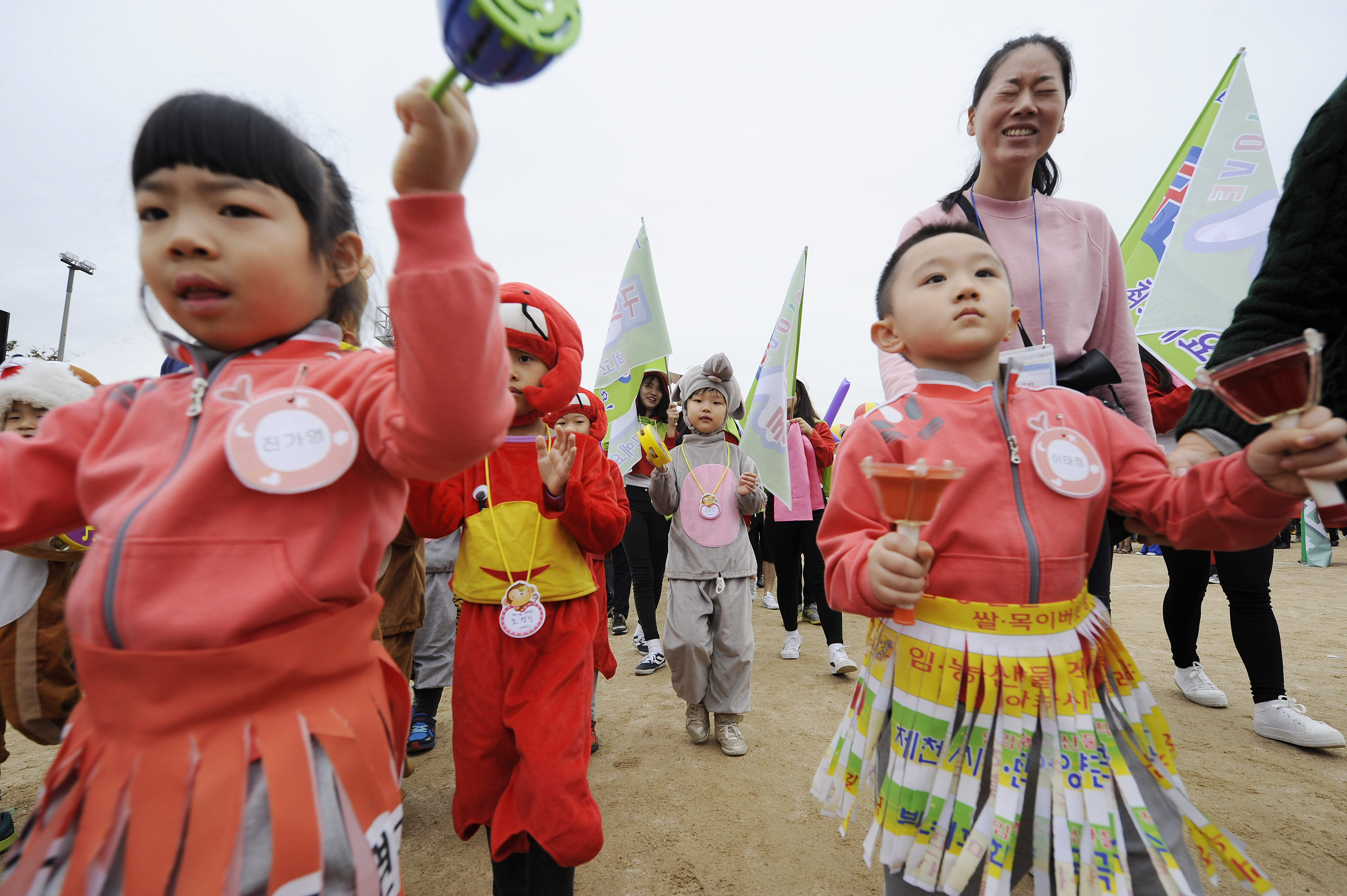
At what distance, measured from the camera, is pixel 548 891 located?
177 centimetres

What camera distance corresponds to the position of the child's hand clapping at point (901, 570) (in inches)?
45.0

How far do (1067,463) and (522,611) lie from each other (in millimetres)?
1542

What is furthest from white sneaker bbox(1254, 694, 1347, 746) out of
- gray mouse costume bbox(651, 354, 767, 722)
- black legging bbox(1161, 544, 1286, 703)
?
gray mouse costume bbox(651, 354, 767, 722)

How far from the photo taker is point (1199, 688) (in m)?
3.74

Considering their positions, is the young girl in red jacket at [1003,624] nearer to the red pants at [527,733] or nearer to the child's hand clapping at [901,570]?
the child's hand clapping at [901,570]

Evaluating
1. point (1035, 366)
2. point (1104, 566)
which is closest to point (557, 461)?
point (1035, 366)

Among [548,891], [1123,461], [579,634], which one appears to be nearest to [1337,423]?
[1123,461]

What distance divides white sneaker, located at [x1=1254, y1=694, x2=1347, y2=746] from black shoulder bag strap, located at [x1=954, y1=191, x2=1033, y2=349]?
2.75 metres

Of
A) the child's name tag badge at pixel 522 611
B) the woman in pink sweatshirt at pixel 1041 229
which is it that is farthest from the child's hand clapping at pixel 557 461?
the woman in pink sweatshirt at pixel 1041 229

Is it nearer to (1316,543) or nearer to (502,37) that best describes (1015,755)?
(502,37)

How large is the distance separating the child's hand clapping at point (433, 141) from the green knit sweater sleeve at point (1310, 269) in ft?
4.79

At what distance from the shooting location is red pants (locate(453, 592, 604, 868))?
5.78ft

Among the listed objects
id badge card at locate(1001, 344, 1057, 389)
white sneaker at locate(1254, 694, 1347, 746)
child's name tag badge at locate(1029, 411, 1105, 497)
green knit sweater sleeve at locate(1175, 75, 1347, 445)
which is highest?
green knit sweater sleeve at locate(1175, 75, 1347, 445)

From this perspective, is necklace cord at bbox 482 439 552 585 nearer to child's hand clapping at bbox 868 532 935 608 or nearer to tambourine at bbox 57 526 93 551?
child's hand clapping at bbox 868 532 935 608
